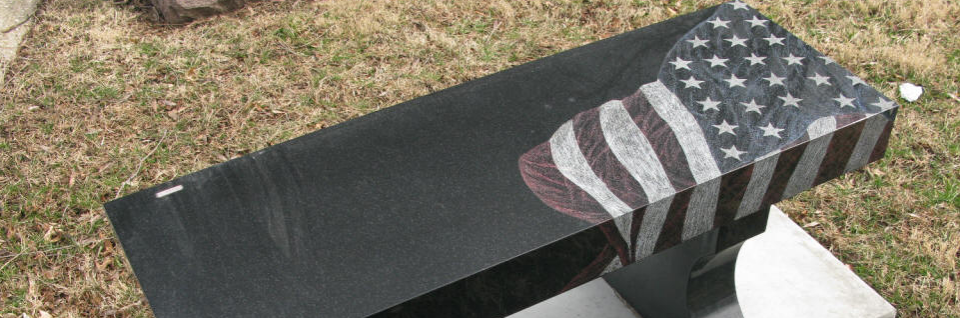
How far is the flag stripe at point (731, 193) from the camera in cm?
220

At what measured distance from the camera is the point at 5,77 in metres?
4.45

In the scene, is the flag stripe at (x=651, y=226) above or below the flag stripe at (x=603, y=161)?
below

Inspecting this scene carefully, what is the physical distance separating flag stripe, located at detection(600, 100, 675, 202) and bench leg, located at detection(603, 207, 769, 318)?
371mm

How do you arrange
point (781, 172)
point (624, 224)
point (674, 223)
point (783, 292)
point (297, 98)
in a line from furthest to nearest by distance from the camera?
point (297, 98) → point (783, 292) → point (781, 172) → point (674, 223) → point (624, 224)

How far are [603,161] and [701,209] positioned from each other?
280 mm

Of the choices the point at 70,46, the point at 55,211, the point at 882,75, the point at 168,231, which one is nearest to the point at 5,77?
the point at 70,46

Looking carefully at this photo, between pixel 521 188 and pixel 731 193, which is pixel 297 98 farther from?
pixel 731 193

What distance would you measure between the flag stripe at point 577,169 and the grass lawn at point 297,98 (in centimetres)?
157

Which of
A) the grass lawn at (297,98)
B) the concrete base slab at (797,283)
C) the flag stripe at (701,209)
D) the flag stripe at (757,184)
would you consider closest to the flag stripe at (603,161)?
the flag stripe at (701,209)

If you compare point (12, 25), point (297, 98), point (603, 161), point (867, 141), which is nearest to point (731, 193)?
point (603, 161)

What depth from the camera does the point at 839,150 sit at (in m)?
2.35

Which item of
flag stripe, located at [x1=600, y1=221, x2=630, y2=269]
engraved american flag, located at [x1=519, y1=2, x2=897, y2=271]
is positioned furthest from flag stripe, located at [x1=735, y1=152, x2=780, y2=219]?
flag stripe, located at [x1=600, y1=221, x2=630, y2=269]

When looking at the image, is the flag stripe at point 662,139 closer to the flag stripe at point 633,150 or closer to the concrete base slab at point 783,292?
the flag stripe at point 633,150

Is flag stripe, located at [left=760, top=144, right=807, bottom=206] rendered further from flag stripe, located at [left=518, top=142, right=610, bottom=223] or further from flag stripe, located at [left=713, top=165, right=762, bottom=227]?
flag stripe, located at [left=518, top=142, right=610, bottom=223]
